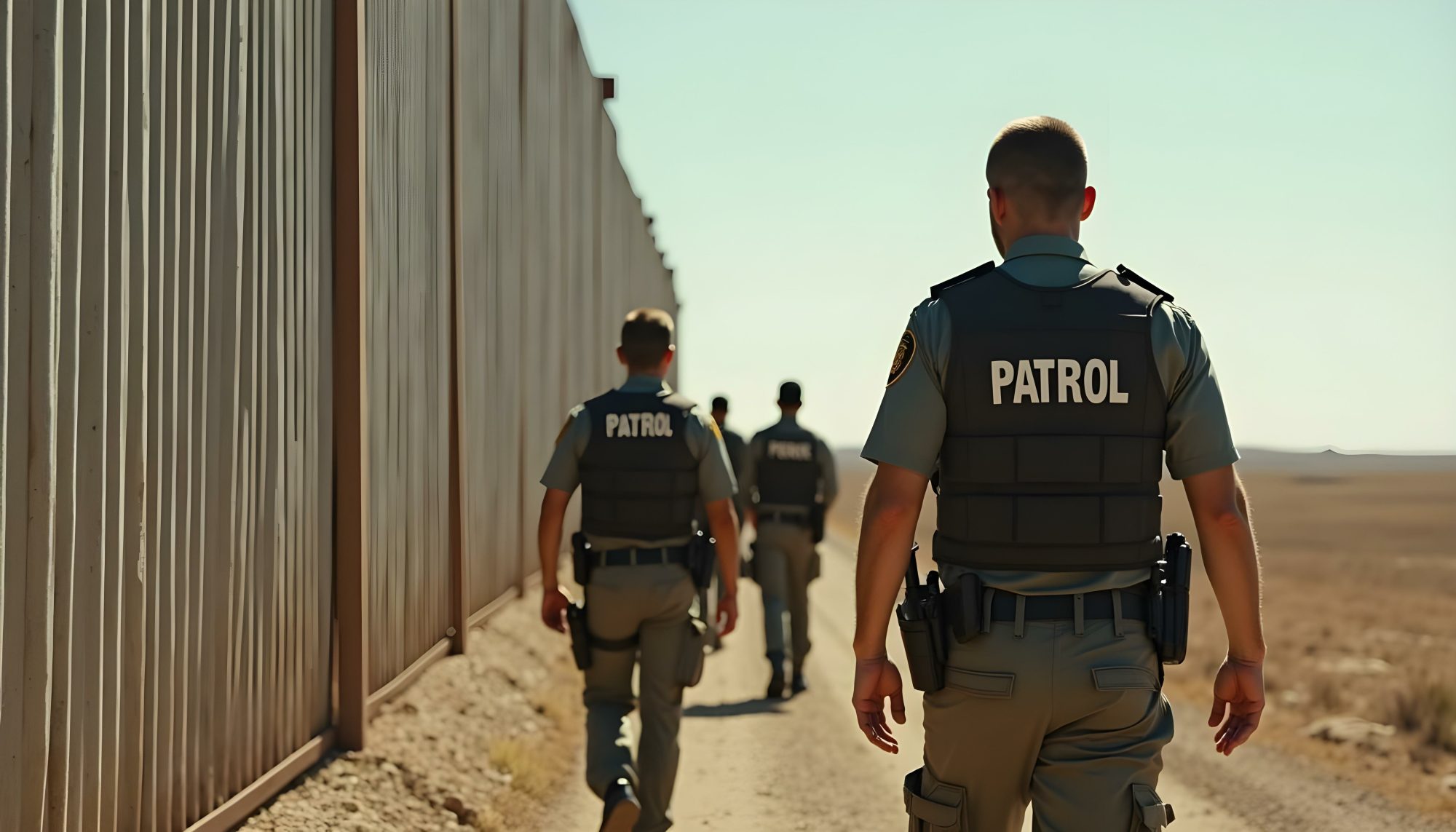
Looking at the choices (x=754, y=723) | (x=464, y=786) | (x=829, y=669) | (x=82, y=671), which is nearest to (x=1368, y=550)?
(x=829, y=669)

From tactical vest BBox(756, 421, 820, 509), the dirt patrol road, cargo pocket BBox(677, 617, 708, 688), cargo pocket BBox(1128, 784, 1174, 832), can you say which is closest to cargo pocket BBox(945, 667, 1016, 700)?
cargo pocket BBox(1128, 784, 1174, 832)

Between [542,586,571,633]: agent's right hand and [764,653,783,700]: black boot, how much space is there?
4.56 meters

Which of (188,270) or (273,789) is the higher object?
(188,270)

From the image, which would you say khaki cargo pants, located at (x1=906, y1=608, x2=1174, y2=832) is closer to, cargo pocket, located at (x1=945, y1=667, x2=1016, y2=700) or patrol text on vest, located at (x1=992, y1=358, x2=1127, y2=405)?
cargo pocket, located at (x1=945, y1=667, x2=1016, y2=700)

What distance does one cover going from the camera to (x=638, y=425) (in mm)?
5520

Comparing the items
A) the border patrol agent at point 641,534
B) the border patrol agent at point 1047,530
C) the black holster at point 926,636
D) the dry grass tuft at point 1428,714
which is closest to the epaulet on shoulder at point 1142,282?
the border patrol agent at point 1047,530

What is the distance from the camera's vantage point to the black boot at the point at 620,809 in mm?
5062

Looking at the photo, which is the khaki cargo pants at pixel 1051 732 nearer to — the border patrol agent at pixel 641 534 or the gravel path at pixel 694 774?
the border patrol agent at pixel 641 534

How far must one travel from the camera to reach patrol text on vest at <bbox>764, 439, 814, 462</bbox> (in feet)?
34.1

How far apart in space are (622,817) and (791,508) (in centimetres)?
544

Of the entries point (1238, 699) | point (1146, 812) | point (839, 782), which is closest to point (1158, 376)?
point (1238, 699)

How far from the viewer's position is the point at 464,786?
644cm

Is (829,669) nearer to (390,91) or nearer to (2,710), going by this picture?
(390,91)

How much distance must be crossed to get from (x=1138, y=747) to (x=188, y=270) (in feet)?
10.3
